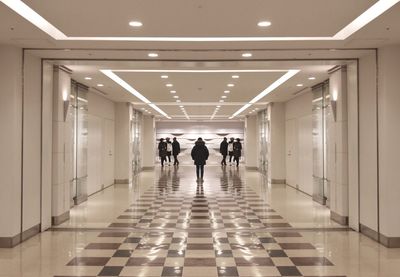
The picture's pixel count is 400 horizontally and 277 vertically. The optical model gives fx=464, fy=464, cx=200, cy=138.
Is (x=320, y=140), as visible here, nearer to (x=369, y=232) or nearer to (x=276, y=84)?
(x=276, y=84)

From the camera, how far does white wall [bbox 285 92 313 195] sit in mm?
14555

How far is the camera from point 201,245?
298 inches

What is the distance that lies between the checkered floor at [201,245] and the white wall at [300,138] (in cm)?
299

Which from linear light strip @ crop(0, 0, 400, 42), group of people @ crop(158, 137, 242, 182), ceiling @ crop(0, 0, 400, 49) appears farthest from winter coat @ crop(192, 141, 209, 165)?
linear light strip @ crop(0, 0, 400, 42)

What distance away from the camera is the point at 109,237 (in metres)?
8.24

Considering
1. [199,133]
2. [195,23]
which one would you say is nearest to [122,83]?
[195,23]

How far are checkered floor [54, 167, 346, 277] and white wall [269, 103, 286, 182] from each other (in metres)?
6.21

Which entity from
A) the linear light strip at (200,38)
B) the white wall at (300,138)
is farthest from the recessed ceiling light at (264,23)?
the white wall at (300,138)

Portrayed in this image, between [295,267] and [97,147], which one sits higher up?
[97,147]

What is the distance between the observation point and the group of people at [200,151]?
65.7 feet

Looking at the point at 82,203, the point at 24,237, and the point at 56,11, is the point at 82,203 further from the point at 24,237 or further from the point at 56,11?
the point at 56,11

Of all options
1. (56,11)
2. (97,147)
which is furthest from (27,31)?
(97,147)

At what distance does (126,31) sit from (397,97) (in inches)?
178

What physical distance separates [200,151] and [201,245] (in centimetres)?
1252
